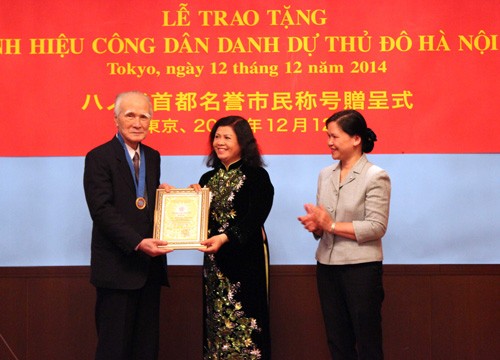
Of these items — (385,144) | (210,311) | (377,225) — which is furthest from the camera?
(385,144)

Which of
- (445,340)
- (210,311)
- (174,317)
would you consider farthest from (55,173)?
(445,340)

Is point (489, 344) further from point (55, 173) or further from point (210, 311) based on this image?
point (55, 173)

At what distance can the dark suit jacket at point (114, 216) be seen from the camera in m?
2.78

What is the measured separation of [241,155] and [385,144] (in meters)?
0.97

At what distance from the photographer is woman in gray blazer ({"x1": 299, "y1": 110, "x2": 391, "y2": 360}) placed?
2.77 meters

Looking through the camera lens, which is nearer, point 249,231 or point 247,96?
point 249,231

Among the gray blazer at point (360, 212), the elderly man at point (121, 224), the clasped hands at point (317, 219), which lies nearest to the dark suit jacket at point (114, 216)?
the elderly man at point (121, 224)

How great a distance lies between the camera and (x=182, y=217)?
2848 millimetres

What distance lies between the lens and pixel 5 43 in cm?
370

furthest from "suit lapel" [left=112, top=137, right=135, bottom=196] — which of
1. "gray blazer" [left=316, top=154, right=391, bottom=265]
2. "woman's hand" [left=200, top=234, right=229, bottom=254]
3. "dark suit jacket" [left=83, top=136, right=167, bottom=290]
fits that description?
"gray blazer" [left=316, top=154, right=391, bottom=265]

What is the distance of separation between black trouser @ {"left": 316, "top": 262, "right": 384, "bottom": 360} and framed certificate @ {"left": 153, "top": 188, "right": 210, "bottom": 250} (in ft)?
1.83

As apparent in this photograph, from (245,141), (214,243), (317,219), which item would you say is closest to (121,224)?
(214,243)

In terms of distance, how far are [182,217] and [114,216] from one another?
29 centimetres

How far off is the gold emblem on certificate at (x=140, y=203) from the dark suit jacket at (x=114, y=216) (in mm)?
13
